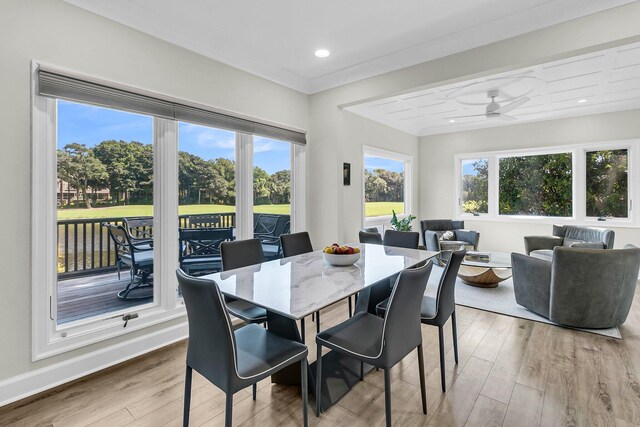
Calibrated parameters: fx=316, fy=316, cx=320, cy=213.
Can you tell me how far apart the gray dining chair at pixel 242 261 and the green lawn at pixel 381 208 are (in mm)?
2962

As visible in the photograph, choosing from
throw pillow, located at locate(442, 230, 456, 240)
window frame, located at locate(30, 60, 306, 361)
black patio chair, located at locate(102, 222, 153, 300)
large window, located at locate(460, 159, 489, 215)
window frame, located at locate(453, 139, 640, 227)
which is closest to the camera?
window frame, located at locate(30, 60, 306, 361)

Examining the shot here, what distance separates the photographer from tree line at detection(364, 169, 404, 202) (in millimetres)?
5637

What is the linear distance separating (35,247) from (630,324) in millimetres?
5315

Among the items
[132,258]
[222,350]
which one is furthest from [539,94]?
Answer: [132,258]

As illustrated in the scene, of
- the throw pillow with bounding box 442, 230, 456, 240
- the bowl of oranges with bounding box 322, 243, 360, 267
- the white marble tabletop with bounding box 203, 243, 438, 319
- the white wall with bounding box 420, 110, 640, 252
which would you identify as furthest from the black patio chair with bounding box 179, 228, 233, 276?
the white wall with bounding box 420, 110, 640, 252

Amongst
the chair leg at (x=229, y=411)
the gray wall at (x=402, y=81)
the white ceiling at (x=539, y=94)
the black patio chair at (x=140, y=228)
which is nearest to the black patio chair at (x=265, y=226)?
the gray wall at (x=402, y=81)

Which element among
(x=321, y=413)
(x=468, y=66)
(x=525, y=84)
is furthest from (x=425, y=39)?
(x=321, y=413)

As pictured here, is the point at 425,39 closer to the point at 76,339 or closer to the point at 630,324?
the point at 630,324

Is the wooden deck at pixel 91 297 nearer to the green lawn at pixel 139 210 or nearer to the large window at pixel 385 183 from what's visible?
the green lawn at pixel 139 210

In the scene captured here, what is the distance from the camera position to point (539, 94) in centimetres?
445

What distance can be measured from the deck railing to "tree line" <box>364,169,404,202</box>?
12.7ft

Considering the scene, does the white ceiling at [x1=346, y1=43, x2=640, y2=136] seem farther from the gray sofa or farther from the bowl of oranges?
the bowl of oranges

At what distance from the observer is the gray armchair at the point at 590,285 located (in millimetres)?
2904

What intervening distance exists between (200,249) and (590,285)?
12.4 ft
